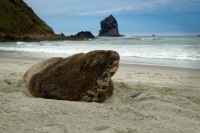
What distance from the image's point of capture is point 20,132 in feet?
9.52

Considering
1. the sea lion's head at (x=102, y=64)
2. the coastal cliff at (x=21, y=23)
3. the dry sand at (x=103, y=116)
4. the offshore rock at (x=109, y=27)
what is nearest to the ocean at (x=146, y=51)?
the dry sand at (x=103, y=116)

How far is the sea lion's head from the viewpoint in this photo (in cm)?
445

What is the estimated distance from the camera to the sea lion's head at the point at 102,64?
14.6 ft

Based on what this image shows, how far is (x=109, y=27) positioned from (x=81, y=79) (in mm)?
119590

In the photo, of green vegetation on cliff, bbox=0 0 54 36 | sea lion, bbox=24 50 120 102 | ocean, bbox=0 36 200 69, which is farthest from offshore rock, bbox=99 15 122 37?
sea lion, bbox=24 50 120 102

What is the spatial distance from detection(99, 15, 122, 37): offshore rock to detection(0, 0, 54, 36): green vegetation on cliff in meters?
45.5

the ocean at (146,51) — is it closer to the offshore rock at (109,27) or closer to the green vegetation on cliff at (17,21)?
the green vegetation on cliff at (17,21)

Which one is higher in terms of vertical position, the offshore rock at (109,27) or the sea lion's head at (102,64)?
the offshore rock at (109,27)

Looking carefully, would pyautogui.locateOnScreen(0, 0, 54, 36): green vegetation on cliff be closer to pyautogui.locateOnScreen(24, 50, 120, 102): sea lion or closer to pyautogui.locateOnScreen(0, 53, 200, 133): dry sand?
pyautogui.locateOnScreen(24, 50, 120, 102): sea lion

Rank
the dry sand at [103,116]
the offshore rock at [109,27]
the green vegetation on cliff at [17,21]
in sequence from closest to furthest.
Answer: the dry sand at [103,116]
the green vegetation on cliff at [17,21]
the offshore rock at [109,27]

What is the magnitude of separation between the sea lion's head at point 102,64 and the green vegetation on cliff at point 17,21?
59036 millimetres

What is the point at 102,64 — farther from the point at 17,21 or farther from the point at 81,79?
the point at 17,21

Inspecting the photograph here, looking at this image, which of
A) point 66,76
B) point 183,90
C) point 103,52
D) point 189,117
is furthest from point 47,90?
point 183,90

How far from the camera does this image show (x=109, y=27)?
122625 mm
